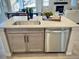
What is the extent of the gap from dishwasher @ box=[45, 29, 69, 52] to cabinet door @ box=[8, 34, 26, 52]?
589 millimetres

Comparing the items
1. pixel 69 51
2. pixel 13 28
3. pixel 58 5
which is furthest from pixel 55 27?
pixel 58 5

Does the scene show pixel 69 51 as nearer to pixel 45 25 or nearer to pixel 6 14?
pixel 45 25

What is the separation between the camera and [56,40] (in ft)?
11.4

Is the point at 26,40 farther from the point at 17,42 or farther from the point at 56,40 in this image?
the point at 56,40

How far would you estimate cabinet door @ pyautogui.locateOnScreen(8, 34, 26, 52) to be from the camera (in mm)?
3434

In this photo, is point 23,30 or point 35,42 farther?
point 35,42

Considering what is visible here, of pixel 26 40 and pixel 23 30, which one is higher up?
pixel 23 30

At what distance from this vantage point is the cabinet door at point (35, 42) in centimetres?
345

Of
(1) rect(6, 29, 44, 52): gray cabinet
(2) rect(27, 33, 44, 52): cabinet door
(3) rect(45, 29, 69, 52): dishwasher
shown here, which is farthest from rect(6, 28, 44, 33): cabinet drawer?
(3) rect(45, 29, 69, 52): dishwasher

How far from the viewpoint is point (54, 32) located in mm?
3418

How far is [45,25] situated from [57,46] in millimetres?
632

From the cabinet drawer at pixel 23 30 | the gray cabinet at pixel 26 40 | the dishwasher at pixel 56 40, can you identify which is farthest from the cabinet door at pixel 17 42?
the dishwasher at pixel 56 40

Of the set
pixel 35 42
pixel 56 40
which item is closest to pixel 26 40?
pixel 35 42

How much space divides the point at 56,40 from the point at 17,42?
961mm
